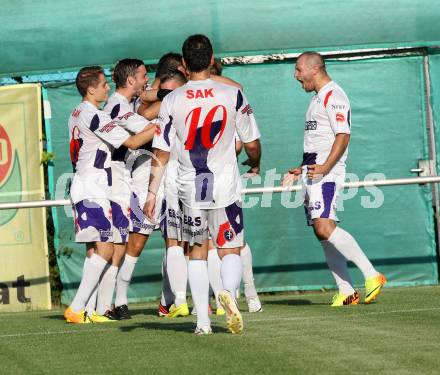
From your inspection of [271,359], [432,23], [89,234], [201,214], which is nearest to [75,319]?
[89,234]

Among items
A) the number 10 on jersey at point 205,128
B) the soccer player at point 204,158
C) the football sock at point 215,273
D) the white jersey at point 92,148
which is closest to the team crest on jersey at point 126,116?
the white jersey at point 92,148

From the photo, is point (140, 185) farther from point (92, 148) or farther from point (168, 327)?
point (168, 327)

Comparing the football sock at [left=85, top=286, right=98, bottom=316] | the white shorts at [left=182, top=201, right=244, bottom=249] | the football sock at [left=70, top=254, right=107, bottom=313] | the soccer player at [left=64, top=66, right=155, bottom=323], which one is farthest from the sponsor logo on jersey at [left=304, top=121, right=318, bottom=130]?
the white shorts at [left=182, top=201, right=244, bottom=249]

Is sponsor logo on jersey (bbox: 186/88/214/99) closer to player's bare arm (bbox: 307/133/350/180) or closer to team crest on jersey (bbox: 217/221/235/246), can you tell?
team crest on jersey (bbox: 217/221/235/246)

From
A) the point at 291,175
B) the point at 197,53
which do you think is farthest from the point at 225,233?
the point at 291,175

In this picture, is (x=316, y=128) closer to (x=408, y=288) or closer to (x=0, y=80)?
(x=408, y=288)

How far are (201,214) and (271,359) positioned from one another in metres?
1.53

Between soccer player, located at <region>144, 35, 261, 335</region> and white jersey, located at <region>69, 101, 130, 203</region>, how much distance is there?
1.98m

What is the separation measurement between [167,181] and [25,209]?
3510 mm

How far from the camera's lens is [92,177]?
9.38 meters

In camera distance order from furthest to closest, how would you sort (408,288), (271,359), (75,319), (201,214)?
(408,288)
(75,319)
(201,214)
(271,359)

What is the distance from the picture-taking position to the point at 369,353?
6020mm

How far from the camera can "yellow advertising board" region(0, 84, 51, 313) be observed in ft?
40.0

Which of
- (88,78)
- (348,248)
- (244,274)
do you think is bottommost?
(244,274)
